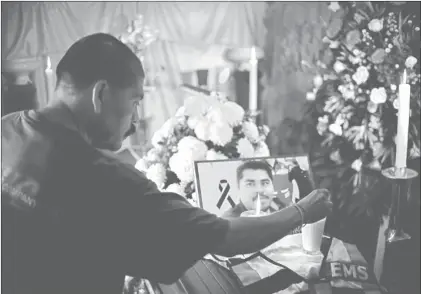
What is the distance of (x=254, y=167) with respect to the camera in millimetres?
1212

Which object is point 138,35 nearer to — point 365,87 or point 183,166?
point 365,87

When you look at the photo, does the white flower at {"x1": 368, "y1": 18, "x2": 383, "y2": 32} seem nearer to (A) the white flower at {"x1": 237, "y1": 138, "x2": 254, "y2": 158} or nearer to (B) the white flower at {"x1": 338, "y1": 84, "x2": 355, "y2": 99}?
(B) the white flower at {"x1": 338, "y1": 84, "x2": 355, "y2": 99}

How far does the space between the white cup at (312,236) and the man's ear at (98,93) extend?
21.8 inches

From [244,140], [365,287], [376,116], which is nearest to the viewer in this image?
[365,287]

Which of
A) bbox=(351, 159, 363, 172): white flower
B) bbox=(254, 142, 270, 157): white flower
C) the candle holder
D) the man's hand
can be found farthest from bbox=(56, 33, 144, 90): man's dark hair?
bbox=(351, 159, 363, 172): white flower

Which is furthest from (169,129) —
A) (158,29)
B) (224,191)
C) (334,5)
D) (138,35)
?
(158,29)

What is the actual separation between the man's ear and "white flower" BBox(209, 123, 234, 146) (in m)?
0.51

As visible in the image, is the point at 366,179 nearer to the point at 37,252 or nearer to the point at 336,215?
the point at 336,215

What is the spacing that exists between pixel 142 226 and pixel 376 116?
161 cm

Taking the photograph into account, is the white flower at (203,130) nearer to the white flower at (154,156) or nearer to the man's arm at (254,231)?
the white flower at (154,156)

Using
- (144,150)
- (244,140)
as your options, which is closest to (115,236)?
(244,140)

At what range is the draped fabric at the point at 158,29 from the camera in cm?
273

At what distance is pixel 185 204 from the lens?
0.80 m

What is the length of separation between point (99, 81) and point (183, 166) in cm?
50
